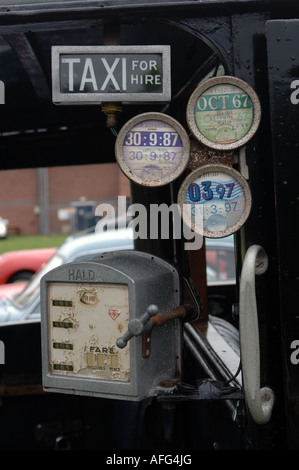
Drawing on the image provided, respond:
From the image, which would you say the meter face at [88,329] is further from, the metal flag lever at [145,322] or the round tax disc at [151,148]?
the round tax disc at [151,148]

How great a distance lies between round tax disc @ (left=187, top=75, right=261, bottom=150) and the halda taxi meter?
1.47ft

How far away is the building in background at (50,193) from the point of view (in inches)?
1072

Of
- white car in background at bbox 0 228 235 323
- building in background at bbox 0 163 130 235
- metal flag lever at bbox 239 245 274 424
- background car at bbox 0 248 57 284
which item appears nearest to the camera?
metal flag lever at bbox 239 245 274 424

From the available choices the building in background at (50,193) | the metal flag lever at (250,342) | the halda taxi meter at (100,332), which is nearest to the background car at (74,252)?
the halda taxi meter at (100,332)

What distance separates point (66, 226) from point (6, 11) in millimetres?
26931

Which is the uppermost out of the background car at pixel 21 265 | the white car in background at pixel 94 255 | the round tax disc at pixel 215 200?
the round tax disc at pixel 215 200

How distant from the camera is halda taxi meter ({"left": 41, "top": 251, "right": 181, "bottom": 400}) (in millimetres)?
1501

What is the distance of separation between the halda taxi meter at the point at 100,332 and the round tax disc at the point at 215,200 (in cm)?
25

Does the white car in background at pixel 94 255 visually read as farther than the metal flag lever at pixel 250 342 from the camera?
Yes

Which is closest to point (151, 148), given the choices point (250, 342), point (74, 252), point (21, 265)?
point (250, 342)

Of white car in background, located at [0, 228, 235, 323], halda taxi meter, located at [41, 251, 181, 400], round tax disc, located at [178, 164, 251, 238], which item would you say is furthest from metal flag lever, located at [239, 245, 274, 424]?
white car in background, located at [0, 228, 235, 323]

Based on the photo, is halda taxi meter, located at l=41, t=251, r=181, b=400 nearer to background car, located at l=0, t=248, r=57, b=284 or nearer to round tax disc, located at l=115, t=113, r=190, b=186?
round tax disc, located at l=115, t=113, r=190, b=186

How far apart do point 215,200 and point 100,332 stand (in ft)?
1.62

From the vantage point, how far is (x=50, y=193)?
27.9 metres
